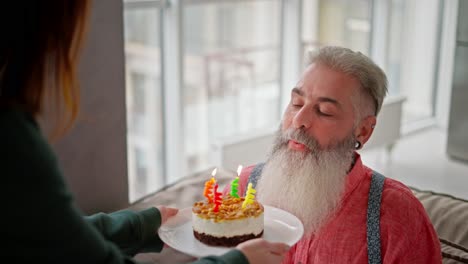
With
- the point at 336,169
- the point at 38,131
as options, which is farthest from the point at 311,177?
the point at 38,131

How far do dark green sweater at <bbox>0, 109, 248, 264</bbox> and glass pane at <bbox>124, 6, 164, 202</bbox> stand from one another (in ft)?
8.11

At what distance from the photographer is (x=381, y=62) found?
4.97 m

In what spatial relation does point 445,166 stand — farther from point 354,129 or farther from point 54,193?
point 54,193

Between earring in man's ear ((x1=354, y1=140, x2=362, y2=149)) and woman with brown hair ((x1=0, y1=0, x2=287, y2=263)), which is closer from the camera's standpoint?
woman with brown hair ((x1=0, y1=0, x2=287, y2=263))

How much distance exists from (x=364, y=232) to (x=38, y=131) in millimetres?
991

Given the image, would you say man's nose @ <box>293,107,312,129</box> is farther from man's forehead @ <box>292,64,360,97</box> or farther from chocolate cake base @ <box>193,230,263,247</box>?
chocolate cake base @ <box>193,230,263,247</box>

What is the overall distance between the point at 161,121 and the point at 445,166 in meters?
1.86

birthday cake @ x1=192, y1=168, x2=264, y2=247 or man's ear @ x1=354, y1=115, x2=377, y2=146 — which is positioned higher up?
man's ear @ x1=354, y1=115, x2=377, y2=146

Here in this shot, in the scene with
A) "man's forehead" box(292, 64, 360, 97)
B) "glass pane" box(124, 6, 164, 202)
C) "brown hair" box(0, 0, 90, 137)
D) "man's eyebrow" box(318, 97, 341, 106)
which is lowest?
"glass pane" box(124, 6, 164, 202)

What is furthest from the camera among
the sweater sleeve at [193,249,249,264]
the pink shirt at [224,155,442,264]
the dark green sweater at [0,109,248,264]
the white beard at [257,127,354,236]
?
the white beard at [257,127,354,236]

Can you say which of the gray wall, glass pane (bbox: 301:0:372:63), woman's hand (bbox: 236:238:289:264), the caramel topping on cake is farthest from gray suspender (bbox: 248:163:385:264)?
glass pane (bbox: 301:0:372:63)

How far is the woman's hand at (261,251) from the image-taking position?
3.94 ft

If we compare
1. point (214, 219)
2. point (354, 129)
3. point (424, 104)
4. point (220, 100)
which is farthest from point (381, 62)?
point (214, 219)

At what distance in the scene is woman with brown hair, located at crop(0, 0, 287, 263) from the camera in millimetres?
951
